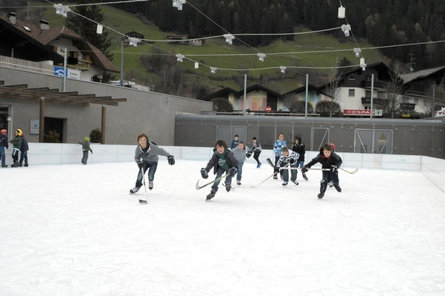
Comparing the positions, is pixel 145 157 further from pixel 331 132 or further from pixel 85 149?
pixel 331 132

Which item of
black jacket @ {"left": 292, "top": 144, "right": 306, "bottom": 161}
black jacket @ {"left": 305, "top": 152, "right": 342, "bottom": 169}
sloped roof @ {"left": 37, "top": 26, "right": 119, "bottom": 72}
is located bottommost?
black jacket @ {"left": 305, "top": 152, "right": 342, "bottom": 169}

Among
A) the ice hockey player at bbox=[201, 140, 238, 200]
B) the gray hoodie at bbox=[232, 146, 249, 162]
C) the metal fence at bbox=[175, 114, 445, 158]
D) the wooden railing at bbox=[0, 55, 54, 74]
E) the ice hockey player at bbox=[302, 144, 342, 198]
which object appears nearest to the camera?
the ice hockey player at bbox=[201, 140, 238, 200]

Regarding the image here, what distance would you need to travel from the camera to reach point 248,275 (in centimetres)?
422

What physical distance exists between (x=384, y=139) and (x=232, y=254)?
28.1 meters

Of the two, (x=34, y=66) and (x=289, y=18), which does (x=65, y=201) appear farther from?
(x=289, y=18)

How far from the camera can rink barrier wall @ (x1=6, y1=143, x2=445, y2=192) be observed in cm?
1956

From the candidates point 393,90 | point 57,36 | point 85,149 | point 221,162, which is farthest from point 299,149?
point 393,90

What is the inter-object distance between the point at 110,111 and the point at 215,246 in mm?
24794

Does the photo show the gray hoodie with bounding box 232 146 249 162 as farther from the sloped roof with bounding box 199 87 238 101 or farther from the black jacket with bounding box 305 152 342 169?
the sloped roof with bounding box 199 87 238 101

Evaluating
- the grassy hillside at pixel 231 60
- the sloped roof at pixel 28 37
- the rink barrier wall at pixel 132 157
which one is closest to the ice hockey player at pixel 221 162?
the rink barrier wall at pixel 132 157

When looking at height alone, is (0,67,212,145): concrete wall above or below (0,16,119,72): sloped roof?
below

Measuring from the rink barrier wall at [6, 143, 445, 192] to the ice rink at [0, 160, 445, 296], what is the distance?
10.1 meters

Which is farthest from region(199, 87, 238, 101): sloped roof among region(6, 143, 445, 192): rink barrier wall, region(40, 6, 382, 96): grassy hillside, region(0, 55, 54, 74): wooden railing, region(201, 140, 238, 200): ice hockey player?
region(201, 140, 238, 200): ice hockey player

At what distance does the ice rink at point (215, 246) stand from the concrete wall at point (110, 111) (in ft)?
A: 47.3
